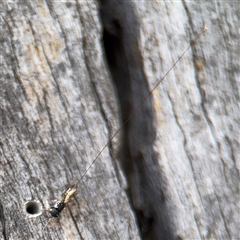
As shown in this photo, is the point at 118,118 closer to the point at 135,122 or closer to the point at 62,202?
the point at 135,122

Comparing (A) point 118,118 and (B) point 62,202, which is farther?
(A) point 118,118

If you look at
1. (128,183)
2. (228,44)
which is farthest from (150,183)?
(228,44)

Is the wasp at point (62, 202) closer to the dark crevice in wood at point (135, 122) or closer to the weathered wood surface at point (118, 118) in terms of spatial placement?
the weathered wood surface at point (118, 118)

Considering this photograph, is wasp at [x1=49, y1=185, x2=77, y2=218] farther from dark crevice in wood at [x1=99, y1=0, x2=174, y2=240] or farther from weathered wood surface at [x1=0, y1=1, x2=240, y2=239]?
dark crevice in wood at [x1=99, y1=0, x2=174, y2=240]

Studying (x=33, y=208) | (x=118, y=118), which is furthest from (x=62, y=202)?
(x=118, y=118)

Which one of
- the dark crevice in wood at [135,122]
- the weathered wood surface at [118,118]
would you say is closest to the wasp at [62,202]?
the weathered wood surface at [118,118]

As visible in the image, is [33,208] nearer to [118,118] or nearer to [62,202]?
[62,202]

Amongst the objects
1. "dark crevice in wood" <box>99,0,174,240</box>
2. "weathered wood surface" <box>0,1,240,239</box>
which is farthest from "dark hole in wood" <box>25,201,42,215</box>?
"dark crevice in wood" <box>99,0,174,240</box>
